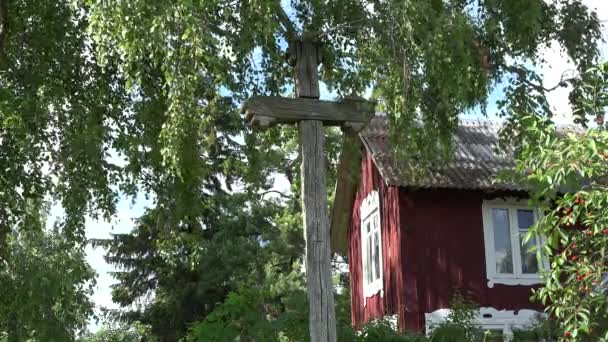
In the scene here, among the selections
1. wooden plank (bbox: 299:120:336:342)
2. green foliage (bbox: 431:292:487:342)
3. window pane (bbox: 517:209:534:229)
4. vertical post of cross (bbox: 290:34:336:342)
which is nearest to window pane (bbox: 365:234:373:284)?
window pane (bbox: 517:209:534:229)

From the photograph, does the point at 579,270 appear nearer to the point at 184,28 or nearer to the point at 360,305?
the point at 184,28

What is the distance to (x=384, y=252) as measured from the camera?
778 inches

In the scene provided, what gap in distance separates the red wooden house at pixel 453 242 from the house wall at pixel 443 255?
2 cm

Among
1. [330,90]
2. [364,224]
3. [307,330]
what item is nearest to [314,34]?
[330,90]

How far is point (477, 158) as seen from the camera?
1952 cm

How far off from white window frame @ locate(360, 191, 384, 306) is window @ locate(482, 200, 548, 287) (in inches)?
100

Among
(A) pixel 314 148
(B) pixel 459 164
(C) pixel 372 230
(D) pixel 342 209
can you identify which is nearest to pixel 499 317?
(B) pixel 459 164

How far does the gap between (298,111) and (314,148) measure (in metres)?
0.55

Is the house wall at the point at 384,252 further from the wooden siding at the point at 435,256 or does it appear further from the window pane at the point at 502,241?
the window pane at the point at 502,241

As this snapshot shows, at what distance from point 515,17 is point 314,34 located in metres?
3.01

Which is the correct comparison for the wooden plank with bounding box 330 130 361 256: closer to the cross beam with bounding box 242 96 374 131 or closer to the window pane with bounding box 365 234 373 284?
the window pane with bounding box 365 234 373 284

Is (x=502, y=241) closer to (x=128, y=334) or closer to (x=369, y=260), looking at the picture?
(x=369, y=260)

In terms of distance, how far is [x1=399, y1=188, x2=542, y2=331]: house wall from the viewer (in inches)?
725

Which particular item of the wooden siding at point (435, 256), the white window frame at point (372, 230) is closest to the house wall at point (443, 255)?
the wooden siding at point (435, 256)
